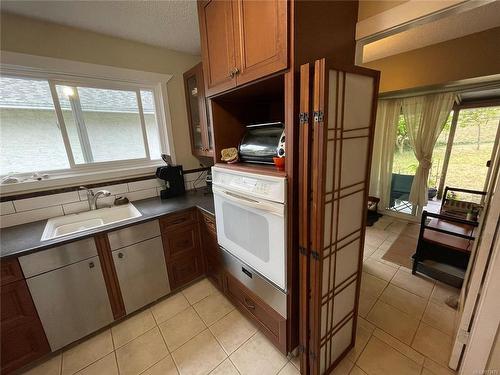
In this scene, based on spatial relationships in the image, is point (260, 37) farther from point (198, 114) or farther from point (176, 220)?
point (176, 220)

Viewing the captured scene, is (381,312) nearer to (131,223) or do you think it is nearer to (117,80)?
(131,223)

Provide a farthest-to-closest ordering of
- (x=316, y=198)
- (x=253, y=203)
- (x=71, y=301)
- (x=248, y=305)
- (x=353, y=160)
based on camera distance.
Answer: (x=248, y=305) → (x=71, y=301) → (x=253, y=203) → (x=353, y=160) → (x=316, y=198)

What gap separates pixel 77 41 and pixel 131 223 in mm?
1612

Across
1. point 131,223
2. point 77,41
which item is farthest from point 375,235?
point 77,41

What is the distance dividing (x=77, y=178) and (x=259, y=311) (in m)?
1.93

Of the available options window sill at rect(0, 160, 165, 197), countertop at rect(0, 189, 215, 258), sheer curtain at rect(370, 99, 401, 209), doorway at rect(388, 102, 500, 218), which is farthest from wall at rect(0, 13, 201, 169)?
doorway at rect(388, 102, 500, 218)

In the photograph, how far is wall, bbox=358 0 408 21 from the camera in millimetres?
1008

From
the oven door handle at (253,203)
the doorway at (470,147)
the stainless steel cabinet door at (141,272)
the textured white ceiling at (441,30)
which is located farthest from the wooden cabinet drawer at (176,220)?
the doorway at (470,147)

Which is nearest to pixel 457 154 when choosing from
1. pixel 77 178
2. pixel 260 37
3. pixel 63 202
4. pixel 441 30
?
pixel 441 30

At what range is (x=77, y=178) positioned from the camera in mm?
1826

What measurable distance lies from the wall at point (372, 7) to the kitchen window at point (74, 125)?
1.98 m

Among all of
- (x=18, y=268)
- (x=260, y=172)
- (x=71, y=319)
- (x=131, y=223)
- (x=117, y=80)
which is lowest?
(x=71, y=319)

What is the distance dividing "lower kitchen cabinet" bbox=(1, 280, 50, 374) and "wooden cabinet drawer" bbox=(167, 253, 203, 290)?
87cm

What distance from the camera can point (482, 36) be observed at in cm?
181
